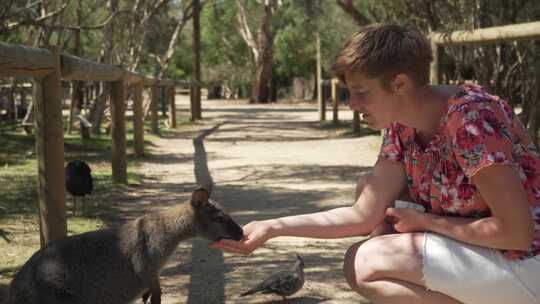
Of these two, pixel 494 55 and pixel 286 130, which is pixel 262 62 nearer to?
pixel 286 130

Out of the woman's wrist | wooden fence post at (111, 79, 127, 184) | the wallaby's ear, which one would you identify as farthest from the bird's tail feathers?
wooden fence post at (111, 79, 127, 184)

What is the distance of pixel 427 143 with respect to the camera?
2.48 m

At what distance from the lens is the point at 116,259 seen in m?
3.06

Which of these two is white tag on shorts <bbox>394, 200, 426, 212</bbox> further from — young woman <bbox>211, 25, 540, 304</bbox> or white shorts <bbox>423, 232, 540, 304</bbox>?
white shorts <bbox>423, 232, 540, 304</bbox>

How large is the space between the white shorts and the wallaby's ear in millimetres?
1136

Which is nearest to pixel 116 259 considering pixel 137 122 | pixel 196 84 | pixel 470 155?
pixel 470 155

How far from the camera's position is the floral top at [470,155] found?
2156mm

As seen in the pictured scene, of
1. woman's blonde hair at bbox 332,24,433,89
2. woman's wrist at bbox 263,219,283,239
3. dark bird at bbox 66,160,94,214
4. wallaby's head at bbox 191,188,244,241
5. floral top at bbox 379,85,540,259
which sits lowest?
dark bird at bbox 66,160,94,214

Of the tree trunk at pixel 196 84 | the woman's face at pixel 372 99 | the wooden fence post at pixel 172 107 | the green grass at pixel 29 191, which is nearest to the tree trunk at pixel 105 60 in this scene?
the green grass at pixel 29 191

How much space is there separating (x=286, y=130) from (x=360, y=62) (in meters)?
14.1

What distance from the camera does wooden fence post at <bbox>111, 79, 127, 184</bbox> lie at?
24.1ft

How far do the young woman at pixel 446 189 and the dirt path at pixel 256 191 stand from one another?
3.88ft

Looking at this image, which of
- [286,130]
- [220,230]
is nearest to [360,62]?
[220,230]

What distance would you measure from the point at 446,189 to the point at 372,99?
36cm
